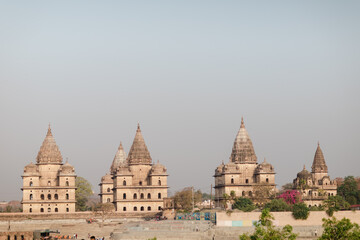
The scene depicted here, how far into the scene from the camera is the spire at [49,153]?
265 ft

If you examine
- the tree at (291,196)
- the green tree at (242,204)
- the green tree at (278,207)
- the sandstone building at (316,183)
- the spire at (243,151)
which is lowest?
the green tree at (278,207)

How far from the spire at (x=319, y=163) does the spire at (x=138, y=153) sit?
19.8 meters

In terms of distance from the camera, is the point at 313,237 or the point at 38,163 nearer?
the point at 313,237

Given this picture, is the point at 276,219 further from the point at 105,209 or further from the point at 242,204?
the point at 105,209

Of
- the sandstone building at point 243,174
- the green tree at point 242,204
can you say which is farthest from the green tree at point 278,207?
the sandstone building at point 243,174

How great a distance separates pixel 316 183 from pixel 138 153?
2074 cm

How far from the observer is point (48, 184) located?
80.4 metres

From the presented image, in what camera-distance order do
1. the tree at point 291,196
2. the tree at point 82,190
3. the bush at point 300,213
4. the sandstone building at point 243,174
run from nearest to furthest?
the bush at point 300,213 < the tree at point 291,196 < the sandstone building at point 243,174 < the tree at point 82,190

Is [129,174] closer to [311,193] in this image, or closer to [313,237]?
[311,193]

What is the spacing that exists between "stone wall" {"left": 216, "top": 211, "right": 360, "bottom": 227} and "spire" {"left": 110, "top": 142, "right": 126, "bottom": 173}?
88.7ft

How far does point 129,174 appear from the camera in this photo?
81.8 metres

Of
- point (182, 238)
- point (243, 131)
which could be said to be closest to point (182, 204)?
point (243, 131)

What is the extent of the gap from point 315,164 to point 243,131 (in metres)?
10.6

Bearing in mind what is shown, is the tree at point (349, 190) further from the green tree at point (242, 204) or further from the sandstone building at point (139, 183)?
the sandstone building at point (139, 183)
